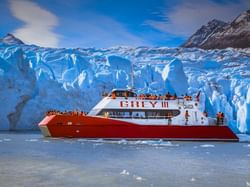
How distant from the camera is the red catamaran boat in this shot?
2206 cm

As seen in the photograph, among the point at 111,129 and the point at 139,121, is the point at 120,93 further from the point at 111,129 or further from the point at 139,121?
the point at 111,129

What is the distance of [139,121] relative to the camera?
22.6 metres

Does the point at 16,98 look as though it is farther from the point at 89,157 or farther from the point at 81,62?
the point at 89,157

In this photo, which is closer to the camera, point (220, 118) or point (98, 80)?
point (220, 118)

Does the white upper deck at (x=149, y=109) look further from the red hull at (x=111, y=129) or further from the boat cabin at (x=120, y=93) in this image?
the red hull at (x=111, y=129)

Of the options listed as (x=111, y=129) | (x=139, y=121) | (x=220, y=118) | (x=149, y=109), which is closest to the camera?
(x=111, y=129)

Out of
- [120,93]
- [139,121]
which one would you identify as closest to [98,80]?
[120,93]

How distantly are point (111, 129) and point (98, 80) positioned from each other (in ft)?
47.6

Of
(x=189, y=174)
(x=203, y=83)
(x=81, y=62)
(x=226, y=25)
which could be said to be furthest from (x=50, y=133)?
(x=226, y=25)

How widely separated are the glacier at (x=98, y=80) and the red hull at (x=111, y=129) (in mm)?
2590

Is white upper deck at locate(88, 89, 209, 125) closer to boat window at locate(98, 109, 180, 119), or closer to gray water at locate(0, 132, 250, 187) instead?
boat window at locate(98, 109, 180, 119)

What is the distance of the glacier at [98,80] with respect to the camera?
3186 cm

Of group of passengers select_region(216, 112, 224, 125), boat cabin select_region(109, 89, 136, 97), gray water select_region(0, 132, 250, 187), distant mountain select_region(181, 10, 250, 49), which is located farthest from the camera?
distant mountain select_region(181, 10, 250, 49)

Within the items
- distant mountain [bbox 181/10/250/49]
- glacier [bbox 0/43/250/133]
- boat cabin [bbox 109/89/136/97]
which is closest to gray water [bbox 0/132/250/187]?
boat cabin [bbox 109/89/136/97]
